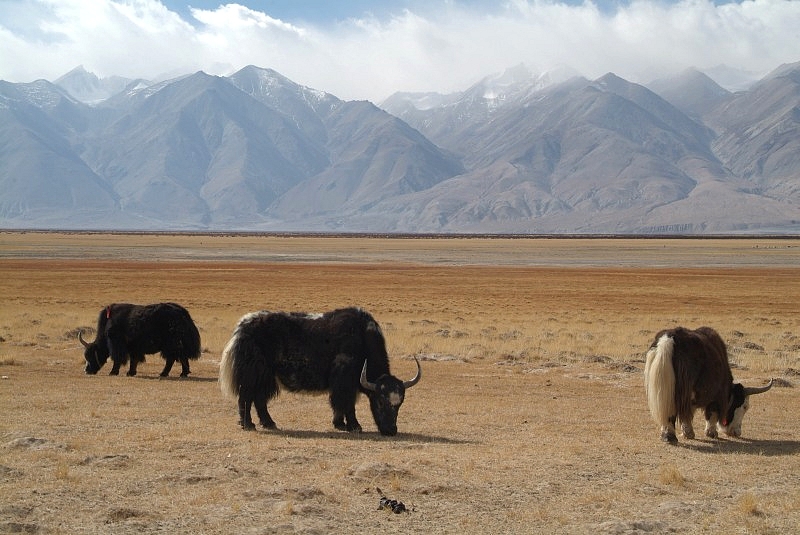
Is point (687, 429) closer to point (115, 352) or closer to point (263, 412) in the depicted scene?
point (263, 412)

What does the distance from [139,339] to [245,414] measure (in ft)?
25.9

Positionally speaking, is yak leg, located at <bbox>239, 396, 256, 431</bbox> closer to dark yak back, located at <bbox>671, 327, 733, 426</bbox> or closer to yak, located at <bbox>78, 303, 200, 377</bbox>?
dark yak back, located at <bbox>671, 327, 733, 426</bbox>

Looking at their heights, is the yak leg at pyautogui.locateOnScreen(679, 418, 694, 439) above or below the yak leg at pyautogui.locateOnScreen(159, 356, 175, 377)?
above

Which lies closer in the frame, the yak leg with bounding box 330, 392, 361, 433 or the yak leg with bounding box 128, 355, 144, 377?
the yak leg with bounding box 330, 392, 361, 433

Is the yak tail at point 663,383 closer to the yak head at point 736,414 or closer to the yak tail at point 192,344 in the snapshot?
the yak head at point 736,414

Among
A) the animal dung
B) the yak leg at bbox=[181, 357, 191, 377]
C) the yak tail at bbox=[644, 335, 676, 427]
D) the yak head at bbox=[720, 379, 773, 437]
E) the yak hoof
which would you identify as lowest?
the yak leg at bbox=[181, 357, 191, 377]

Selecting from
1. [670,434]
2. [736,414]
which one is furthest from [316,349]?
[736,414]

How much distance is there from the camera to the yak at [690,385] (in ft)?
41.3

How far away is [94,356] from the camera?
20.2 m

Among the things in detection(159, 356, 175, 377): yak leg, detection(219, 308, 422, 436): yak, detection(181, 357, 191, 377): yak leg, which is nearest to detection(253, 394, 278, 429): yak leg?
detection(219, 308, 422, 436): yak

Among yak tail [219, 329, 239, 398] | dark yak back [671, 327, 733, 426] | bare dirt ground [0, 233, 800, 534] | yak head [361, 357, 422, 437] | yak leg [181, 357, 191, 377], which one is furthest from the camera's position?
yak leg [181, 357, 191, 377]

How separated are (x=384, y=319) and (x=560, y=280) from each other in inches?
1243

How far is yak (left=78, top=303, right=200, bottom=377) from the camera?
20.1m

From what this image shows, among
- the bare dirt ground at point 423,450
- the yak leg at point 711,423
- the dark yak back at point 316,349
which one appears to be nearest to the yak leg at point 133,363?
the bare dirt ground at point 423,450
